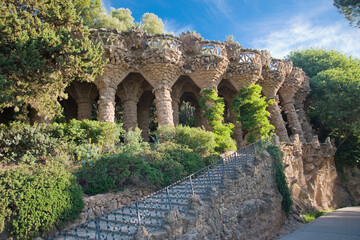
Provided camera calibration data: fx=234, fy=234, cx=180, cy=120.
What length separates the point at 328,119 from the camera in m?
17.7

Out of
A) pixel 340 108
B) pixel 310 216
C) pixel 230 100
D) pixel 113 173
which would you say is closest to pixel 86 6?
pixel 113 173

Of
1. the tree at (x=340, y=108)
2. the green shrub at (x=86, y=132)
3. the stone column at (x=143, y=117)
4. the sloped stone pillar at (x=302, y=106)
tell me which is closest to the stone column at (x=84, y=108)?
the stone column at (x=143, y=117)

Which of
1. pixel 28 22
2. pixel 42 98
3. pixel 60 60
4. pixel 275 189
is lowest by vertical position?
pixel 275 189

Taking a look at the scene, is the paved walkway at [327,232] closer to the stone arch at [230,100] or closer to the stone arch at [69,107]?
the stone arch at [230,100]

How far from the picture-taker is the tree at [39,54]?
7367 millimetres

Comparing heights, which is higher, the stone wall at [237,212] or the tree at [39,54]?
the tree at [39,54]

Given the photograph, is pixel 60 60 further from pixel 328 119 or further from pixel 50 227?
pixel 328 119

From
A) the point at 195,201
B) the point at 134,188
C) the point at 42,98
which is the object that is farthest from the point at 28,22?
the point at 195,201

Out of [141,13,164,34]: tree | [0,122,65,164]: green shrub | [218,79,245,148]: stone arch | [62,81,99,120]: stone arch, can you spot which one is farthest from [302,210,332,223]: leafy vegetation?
[141,13,164,34]: tree

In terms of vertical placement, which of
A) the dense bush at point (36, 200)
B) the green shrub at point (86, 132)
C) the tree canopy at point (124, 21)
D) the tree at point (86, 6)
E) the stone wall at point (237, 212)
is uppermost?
the tree canopy at point (124, 21)

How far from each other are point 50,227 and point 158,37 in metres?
10.4

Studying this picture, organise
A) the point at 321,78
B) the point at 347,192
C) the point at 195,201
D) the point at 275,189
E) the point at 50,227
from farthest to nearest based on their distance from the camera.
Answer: the point at 321,78 → the point at 347,192 → the point at 275,189 → the point at 195,201 → the point at 50,227

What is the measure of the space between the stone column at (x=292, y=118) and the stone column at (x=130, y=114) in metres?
11.9

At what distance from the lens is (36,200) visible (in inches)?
178
